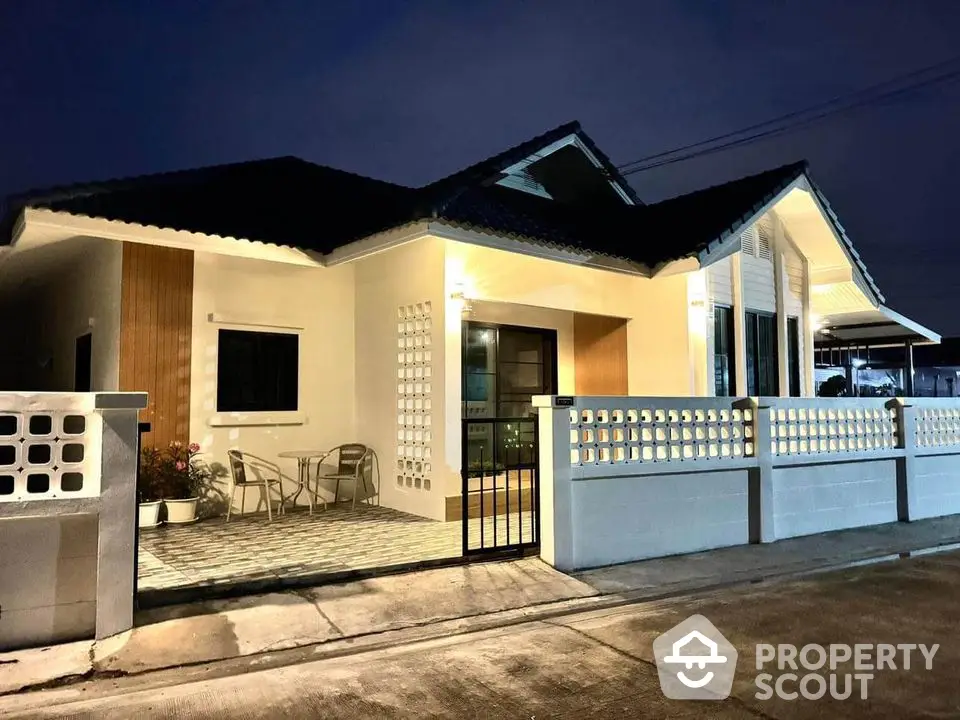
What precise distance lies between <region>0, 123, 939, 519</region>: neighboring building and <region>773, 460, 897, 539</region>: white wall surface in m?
2.35

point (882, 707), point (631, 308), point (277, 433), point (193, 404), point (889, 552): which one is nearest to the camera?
point (882, 707)

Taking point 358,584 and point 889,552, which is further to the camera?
point 889,552

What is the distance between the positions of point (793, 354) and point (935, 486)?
10.6 feet

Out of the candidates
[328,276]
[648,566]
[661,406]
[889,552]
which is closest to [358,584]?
[648,566]

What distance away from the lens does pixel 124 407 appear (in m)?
4.82

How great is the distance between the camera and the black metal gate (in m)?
6.66

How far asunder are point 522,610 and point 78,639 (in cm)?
320

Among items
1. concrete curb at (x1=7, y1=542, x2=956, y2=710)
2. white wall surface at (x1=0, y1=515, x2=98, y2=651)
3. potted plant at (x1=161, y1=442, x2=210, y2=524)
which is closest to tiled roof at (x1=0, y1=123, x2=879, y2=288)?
potted plant at (x1=161, y1=442, x2=210, y2=524)

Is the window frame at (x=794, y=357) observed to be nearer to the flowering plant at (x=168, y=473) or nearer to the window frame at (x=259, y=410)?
the window frame at (x=259, y=410)

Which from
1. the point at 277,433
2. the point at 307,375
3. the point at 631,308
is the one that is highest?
the point at 631,308

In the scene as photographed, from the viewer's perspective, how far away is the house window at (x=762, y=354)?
11.6 metres

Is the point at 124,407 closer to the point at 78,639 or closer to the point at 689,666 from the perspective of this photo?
the point at 78,639

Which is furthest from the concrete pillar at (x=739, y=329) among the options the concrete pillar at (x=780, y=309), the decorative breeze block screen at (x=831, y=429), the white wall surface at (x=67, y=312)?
the white wall surface at (x=67, y=312)

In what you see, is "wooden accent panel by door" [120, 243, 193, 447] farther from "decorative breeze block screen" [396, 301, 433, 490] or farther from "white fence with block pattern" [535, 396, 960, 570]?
"white fence with block pattern" [535, 396, 960, 570]
